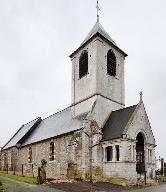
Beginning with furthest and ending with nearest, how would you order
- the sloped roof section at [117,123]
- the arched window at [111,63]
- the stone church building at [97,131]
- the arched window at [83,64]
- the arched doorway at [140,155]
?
the arched window at [83,64] → the arched window at [111,63] → the arched doorway at [140,155] → the sloped roof section at [117,123] → the stone church building at [97,131]

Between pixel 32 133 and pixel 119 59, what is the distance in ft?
49.1

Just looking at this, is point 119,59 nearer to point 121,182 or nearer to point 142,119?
point 142,119

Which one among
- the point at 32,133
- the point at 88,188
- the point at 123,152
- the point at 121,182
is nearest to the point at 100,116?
the point at 123,152

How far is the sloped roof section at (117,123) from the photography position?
84.7 feet

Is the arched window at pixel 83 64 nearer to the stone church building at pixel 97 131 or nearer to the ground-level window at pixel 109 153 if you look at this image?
the stone church building at pixel 97 131

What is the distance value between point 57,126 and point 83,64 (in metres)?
7.22

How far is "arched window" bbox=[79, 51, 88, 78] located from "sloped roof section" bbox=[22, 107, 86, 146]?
458 cm

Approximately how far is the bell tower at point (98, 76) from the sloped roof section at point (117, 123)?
1344 millimetres

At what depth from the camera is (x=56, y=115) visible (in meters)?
36.6

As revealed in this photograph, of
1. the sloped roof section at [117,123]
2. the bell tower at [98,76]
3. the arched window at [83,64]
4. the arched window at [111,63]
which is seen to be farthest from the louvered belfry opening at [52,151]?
the arched window at [111,63]

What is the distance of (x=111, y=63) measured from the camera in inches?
1255

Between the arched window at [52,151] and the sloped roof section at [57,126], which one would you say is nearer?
the sloped roof section at [57,126]

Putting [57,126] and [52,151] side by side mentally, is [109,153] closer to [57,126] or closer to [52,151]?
[52,151]

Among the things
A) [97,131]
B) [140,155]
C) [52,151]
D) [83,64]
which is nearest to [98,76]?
[83,64]
